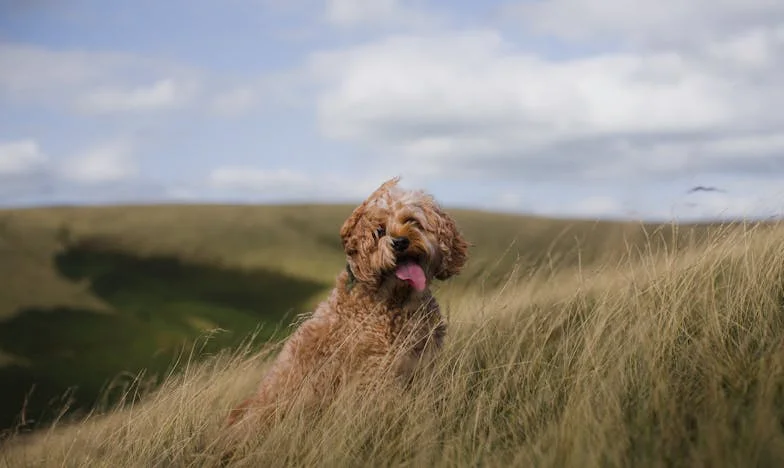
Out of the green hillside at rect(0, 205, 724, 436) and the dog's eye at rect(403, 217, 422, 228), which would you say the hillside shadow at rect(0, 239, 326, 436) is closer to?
the green hillside at rect(0, 205, 724, 436)

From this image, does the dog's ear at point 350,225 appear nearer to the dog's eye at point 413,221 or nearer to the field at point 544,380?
the dog's eye at point 413,221

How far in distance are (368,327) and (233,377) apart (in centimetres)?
135

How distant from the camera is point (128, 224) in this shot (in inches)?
620

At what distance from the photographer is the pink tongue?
510cm

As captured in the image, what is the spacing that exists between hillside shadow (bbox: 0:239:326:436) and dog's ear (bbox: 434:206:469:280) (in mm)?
3745

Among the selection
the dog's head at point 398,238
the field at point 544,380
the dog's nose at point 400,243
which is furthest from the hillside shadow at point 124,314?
the dog's nose at point 400,243

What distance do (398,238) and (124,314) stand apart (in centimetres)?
767


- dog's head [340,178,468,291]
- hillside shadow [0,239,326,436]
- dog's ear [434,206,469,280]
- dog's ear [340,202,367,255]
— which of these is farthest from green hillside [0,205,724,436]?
dog's ear [340,202,367,255]

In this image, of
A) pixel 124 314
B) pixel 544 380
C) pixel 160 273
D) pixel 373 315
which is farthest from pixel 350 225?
pixel 160 273

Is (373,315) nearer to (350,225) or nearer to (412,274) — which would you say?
(412,274)

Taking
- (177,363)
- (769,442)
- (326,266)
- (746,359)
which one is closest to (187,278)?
(326,266)

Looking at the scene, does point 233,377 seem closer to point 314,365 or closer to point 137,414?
point 137,414

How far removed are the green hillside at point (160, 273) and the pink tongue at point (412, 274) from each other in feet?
4.11

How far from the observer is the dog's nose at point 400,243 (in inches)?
197
